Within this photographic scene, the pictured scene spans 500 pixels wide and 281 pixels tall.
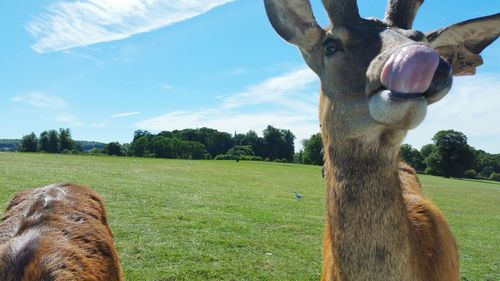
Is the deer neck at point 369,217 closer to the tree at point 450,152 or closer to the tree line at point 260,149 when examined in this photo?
the tree line at point 260,149

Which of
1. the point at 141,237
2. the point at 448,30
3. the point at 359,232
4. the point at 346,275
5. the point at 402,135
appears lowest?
the point at 141,237

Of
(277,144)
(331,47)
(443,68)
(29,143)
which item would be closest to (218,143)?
(277,144)

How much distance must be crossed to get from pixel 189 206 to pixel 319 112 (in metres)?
12.5

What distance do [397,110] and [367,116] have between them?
1.12 feet

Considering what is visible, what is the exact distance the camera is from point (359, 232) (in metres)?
2.77

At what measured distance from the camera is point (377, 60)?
2455 mm

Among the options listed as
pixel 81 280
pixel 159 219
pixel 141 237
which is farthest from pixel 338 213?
pixel 159 219

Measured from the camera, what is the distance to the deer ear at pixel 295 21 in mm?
3059

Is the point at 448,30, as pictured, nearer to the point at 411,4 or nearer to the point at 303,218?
the point at 411,4

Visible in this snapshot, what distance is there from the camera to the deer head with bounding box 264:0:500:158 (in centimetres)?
223

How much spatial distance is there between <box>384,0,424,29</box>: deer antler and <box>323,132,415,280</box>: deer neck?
94cm

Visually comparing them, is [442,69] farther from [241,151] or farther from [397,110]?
[241,151]

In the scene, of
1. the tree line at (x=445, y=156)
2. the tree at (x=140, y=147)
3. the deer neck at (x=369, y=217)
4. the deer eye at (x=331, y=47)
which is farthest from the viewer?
the tree at (x=140, y=147)

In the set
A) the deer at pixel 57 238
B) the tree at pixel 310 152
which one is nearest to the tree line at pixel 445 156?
the tree at pixel 310 152
